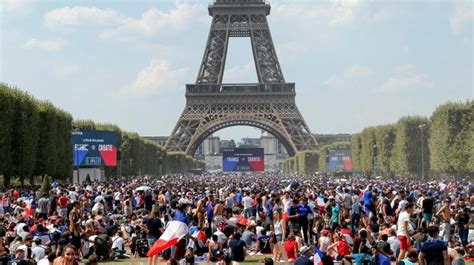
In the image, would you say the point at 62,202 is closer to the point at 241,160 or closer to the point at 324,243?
the point at 324,243

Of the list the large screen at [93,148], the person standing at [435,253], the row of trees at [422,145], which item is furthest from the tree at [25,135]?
the person standing at [435,253]

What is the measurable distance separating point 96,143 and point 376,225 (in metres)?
38.1

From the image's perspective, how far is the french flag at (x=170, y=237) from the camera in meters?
17.7

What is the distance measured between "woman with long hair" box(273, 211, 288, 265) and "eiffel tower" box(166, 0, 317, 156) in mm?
94205

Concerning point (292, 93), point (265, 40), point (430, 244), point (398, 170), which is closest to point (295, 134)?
point (292, 93)

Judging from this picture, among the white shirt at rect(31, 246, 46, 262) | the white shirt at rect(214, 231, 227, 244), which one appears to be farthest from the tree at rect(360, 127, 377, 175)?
the white shirt at rect(31, 246, 46, 262)

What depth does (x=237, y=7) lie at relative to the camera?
4879 inches

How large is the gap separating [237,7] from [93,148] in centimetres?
6991

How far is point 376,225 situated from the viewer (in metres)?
22.9

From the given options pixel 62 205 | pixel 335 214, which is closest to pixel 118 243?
pixel 335 214

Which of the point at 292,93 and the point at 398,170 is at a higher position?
the point at 292,93

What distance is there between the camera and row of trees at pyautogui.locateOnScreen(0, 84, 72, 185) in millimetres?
52188

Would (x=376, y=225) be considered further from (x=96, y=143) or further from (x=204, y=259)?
(x=96, y=143)

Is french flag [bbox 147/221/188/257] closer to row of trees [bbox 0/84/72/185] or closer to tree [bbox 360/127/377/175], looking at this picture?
row of trees [bbox 0/84/72/185]
